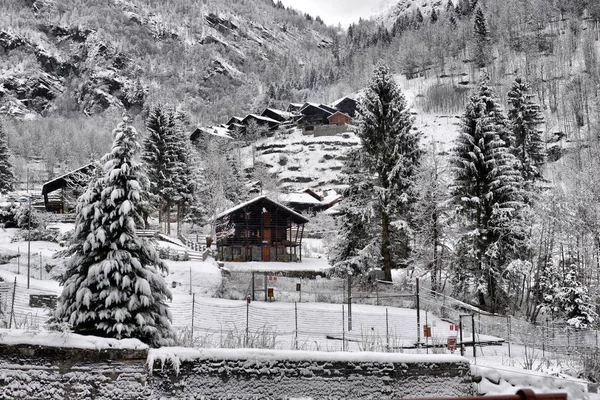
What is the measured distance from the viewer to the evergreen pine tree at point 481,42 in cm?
12269

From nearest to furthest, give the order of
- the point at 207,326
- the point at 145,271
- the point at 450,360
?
the point at 450,360
the point at 145,271
the point at 207,326

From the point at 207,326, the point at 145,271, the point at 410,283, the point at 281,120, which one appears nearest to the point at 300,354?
the point at 145,271

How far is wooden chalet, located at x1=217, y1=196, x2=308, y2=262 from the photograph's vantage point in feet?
152

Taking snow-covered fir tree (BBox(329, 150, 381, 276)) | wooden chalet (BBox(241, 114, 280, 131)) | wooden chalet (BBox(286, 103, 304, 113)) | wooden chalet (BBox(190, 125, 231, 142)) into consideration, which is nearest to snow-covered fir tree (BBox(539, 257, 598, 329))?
snow-covered fir tree (BBox(329, 150, 381, 276))

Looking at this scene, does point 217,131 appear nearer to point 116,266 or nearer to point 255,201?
point 255,201

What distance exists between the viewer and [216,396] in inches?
284

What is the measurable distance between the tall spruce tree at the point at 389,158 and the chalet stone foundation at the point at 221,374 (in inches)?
838

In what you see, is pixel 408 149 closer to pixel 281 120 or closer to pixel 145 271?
pixel 145 271

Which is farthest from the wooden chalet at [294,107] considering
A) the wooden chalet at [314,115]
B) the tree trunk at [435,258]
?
the tree trunk at [435,258]

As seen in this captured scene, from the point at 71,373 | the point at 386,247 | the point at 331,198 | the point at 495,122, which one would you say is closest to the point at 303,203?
the point at 331,198

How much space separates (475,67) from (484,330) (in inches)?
4438

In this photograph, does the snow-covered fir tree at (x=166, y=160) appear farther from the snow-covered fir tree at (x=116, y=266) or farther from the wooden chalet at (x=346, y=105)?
the wooden chalet at (x=346, y=105)

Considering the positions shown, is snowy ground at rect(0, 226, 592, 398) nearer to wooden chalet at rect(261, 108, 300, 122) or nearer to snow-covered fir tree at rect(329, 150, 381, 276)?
snow-covered fir tree at rect(329, 150, 381, 276)

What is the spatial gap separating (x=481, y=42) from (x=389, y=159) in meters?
110
